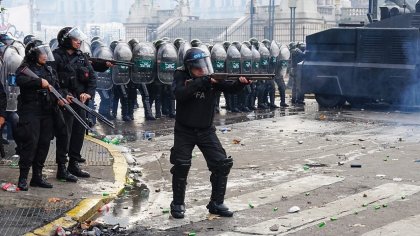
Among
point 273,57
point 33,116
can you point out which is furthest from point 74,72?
point 273,57

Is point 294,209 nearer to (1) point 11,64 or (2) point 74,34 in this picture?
(2) point 74,34

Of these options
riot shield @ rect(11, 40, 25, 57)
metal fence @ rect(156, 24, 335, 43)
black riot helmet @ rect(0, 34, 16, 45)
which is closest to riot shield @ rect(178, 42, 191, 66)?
riot shield @ rect(11, 40, 25, 57)

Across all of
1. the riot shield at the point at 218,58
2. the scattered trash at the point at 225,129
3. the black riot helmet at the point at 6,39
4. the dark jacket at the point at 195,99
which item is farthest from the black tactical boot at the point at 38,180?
the riot shield at the point at 218,58

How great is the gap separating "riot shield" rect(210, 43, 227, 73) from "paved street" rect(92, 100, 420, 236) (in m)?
2.47

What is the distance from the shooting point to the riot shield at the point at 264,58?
72.3 feet

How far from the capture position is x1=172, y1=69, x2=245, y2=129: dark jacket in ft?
29.6

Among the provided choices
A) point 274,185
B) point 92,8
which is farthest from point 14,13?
point 92,8

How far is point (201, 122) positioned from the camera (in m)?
9.22

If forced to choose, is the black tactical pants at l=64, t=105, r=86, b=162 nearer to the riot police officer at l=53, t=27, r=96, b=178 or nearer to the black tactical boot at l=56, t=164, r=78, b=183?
the riot police officer at l=53, t=27, r=96, b=178

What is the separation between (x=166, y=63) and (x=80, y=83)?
330 inches

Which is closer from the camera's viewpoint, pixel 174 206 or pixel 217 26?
pixel 174 206

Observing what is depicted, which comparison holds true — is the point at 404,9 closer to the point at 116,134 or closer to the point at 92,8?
the point at 116,134

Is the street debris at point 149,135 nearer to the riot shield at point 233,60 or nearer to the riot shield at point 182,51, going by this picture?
the riot shield at point 182,51

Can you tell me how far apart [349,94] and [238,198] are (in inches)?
496
